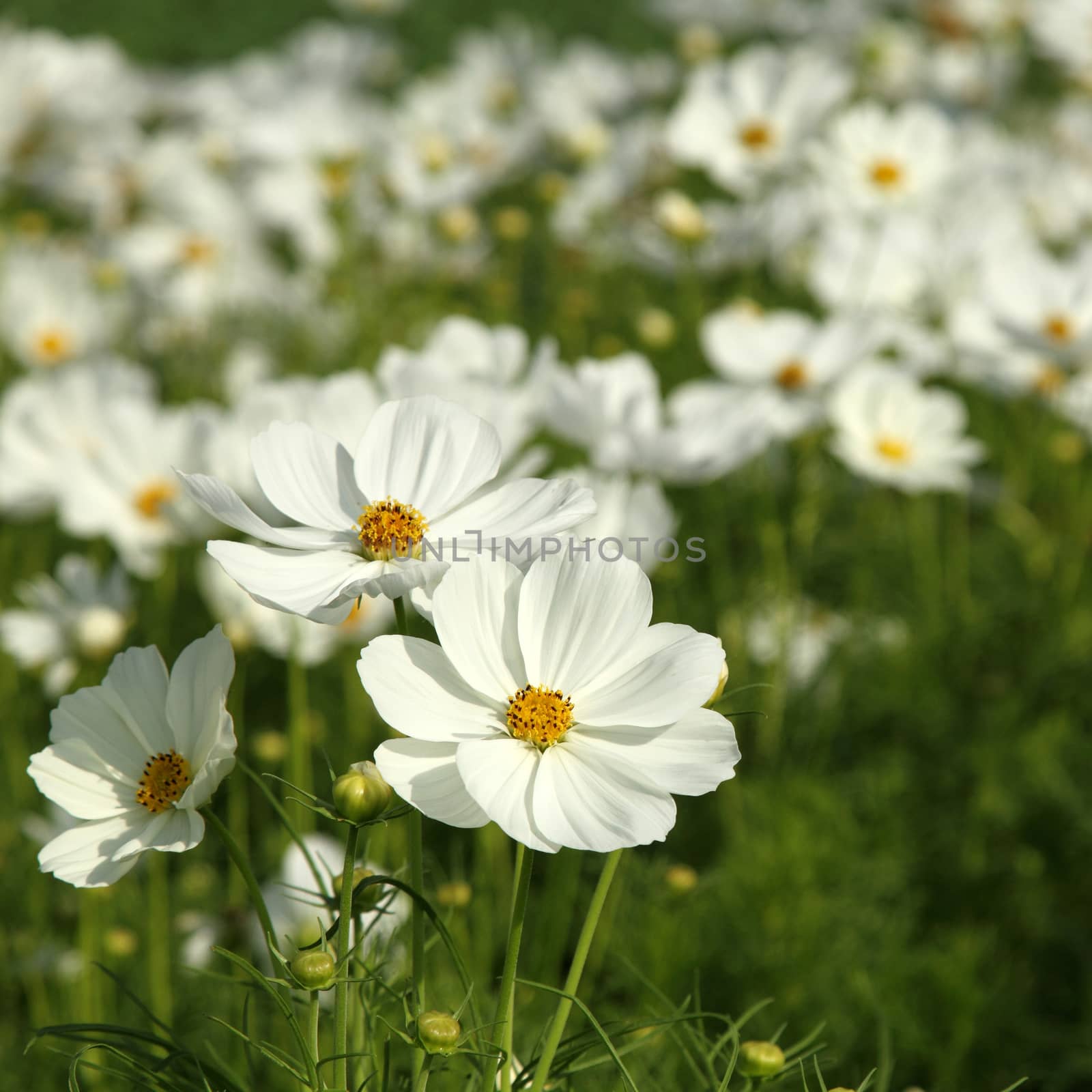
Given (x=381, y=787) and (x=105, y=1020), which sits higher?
(x=381, y=787)

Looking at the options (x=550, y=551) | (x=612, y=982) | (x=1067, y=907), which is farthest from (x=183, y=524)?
(x=1067, y=907)

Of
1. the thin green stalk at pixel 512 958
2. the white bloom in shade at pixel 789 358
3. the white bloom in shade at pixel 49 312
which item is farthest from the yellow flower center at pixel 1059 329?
the white bloom in shade at pixel 49 312

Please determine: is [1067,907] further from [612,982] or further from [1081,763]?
[612,982]

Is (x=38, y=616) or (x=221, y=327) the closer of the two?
(x=38, y=616)

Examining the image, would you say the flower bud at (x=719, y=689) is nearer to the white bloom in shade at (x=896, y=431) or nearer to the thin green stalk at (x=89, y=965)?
the thin green stalk at (x=89, y=965)

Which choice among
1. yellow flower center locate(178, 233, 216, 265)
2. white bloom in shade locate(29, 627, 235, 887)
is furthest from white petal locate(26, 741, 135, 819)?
yellow flower center locate(178, 233, 216, 265)

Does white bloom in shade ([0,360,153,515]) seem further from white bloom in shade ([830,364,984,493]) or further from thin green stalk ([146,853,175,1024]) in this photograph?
white bloom in shade ([830,364,984,493])

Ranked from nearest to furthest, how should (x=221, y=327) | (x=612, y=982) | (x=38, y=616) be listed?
(x=612, y=982) < (x=38, y=616) < (x=221, y=327)
